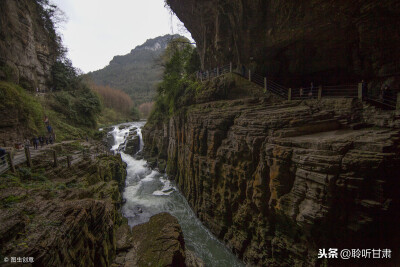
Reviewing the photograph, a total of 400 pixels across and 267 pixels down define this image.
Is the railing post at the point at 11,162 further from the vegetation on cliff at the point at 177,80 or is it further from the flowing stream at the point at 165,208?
the vegetation on cliff at the point at 177,80

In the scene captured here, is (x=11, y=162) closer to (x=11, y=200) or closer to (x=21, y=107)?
(x=11, y=200)

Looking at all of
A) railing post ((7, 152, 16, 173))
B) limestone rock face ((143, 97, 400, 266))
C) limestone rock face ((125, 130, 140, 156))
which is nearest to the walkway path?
railing post ((7, 152, 16, 173))

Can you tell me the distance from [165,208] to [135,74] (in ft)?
351

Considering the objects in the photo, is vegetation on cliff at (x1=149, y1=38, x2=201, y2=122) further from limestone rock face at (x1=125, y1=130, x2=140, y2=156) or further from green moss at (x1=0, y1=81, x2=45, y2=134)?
green moss at (x1=0, y1=81, x2=45, y2=134)

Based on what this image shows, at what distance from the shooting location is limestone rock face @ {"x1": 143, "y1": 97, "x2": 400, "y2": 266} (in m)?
5.34

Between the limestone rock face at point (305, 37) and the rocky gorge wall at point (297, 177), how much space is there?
4988 mm

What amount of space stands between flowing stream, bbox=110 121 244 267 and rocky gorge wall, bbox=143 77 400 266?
70cm

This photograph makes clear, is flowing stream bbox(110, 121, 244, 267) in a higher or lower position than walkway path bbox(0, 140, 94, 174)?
lower

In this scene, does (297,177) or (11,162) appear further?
(11,162)

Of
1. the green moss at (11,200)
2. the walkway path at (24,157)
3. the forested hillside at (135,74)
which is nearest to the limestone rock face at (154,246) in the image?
the green moss at (11,200)

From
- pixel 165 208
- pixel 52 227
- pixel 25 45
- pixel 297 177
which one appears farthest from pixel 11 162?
pixel 25 45

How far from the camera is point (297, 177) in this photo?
21.5 feet

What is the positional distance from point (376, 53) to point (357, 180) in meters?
9.51

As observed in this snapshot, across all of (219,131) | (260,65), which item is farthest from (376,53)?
(219,131)
